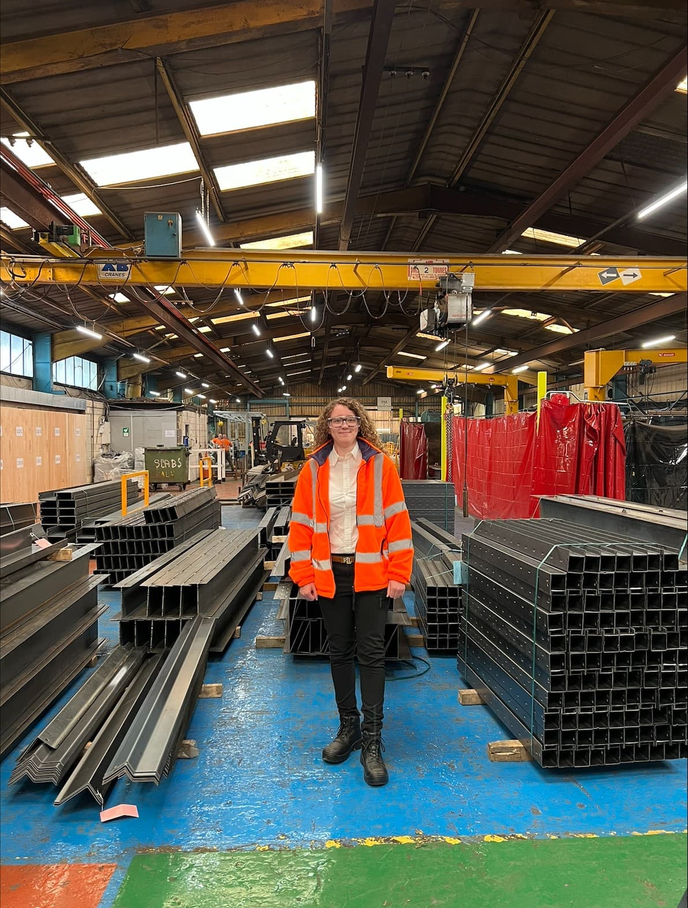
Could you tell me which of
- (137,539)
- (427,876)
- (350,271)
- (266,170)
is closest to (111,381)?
(266,170)

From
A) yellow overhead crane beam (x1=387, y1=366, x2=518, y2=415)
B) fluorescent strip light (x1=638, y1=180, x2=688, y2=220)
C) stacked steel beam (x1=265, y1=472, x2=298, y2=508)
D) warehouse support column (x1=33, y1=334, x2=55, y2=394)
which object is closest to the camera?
fluorescent strip light (x1=638, y1=180, x2=688, y2=220)

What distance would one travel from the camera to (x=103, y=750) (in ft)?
9.42

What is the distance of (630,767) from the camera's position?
305cm

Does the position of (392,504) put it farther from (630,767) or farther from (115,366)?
(115,366)

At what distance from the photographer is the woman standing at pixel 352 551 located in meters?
2.93

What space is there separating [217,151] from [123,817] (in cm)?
748

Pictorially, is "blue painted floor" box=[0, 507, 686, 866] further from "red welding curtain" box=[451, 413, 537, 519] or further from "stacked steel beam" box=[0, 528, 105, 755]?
"red welding curtain" box=[451, 413, 537, 519]

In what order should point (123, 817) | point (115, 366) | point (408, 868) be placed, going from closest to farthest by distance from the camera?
point (408, 868) → point (123, 817) → point (115, 366)

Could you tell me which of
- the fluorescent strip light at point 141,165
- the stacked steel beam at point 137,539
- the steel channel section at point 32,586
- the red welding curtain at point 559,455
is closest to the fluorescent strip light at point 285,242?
the fluorescent strip light at point 141,165

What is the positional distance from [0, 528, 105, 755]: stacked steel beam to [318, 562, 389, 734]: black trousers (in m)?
2.12

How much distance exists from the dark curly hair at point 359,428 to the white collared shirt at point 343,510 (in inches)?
9.0

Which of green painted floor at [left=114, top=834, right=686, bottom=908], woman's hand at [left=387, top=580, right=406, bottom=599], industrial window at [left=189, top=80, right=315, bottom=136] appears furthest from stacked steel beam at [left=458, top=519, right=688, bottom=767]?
industrial window at [left=189, top=80, right=315, bottom=136]

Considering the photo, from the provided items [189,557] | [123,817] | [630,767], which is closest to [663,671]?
[630,767]

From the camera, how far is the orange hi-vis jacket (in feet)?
9.53
